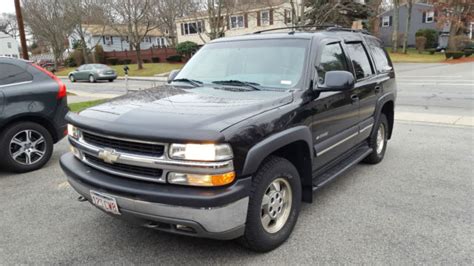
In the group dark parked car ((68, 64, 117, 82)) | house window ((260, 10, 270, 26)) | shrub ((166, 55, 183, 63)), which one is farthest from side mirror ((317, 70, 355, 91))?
shrub ((166, 55, 183, 63))

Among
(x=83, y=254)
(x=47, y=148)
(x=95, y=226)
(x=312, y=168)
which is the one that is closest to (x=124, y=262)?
(x=83, y=254)

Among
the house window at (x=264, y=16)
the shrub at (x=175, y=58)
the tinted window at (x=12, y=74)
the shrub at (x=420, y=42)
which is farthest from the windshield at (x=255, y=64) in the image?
the shrub at (x=420, y=42)

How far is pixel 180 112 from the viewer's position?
2.98 meters

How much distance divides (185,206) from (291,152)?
50.9 inches

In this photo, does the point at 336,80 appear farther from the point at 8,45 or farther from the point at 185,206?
the point at 8,45

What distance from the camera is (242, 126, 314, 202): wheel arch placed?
281 centimetres

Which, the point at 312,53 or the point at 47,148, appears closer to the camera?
the point at 312,53

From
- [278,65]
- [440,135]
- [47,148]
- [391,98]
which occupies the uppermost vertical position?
[278,65]

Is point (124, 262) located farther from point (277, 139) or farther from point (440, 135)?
point (440, 135)

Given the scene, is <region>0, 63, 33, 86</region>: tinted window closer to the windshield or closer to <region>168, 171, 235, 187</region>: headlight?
the windshield

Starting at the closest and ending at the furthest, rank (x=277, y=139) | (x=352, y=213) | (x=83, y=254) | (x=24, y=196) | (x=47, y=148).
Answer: (x=277, y=139), (x=83, y=254), (x=352, y=213), (x=24, y=196), (x=47, y=148)

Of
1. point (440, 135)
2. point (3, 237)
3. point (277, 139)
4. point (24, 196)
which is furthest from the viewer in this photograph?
point (440, 135)

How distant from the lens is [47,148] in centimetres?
568

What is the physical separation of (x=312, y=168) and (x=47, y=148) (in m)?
4.09
